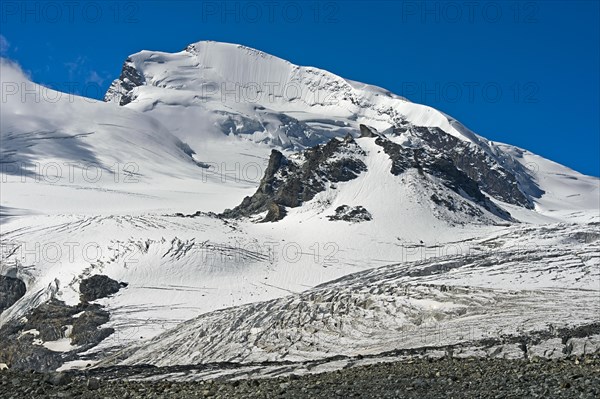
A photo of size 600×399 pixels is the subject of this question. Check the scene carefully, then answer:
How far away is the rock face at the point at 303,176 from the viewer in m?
130

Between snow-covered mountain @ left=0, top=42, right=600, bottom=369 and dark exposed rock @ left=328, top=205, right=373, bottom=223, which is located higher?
dark exposed rock @ left=328, top=205, right=373, bottom=223

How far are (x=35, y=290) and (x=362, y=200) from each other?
51.2 metres

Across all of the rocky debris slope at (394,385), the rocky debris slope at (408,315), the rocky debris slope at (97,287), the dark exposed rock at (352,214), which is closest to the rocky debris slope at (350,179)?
the dark exposed rock at (352,214)

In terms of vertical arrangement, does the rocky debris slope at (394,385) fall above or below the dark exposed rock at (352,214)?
below

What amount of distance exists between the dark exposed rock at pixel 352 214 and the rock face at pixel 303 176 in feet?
29.9

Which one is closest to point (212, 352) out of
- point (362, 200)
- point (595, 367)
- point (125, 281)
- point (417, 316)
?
point (417, 316)

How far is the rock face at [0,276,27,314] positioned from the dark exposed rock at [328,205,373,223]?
1714 inches

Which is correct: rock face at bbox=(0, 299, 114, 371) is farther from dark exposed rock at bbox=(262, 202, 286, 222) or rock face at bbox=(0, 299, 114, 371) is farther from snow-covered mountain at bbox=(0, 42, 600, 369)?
dark exposed rock at bbox=(262, 202, 286, 222)

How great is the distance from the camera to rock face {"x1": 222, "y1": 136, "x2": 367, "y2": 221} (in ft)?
428

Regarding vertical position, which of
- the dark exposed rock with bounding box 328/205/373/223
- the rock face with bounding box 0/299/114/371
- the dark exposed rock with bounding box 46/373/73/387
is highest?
the dark exposed rock with bounding box 328/205/373/223

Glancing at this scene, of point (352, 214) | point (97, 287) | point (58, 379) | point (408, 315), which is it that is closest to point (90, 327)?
point (97, 287)

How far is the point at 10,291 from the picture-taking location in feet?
311

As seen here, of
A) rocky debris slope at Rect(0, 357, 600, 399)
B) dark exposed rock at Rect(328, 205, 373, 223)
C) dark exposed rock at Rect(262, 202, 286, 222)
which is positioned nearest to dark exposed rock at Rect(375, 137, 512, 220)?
dark exposed rock at Rect(328, 205, 373, 223)

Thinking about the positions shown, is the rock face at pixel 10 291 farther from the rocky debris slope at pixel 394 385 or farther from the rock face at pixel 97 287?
the rocky debris slope at pixel 394 385
